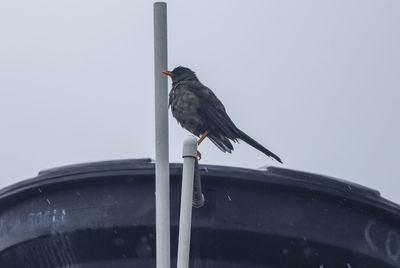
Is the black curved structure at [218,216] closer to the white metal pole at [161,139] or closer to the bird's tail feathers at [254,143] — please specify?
the white metal pole at [161,139]

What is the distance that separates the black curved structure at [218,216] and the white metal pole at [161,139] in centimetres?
88

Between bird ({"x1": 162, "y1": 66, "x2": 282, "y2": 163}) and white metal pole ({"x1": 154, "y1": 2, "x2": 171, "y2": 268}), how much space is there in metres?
2.39

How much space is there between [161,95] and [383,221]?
2.26 meters

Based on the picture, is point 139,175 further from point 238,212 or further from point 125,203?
point 238,212

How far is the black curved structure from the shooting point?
6227 millimetres

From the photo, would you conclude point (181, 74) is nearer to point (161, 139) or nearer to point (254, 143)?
point (254, 143)

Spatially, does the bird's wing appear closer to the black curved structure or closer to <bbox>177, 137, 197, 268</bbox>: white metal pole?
the black curved structure

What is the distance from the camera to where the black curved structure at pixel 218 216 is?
6227 mm

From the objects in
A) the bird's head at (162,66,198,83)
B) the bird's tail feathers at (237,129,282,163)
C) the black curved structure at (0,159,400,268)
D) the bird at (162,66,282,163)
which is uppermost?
the bird's head at (162,66,198,83)

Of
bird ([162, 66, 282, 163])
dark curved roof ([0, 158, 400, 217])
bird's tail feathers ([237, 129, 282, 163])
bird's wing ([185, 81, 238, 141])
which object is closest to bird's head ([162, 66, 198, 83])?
bird ([162, 66, 282, 163])

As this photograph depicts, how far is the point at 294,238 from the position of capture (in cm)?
629

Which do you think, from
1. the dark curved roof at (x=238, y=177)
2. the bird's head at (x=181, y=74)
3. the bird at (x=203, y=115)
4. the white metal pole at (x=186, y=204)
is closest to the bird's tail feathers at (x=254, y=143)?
the bird at (x=203, y=115)

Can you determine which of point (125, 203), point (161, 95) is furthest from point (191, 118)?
point (161, 95)

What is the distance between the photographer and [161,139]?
523 centimetres
